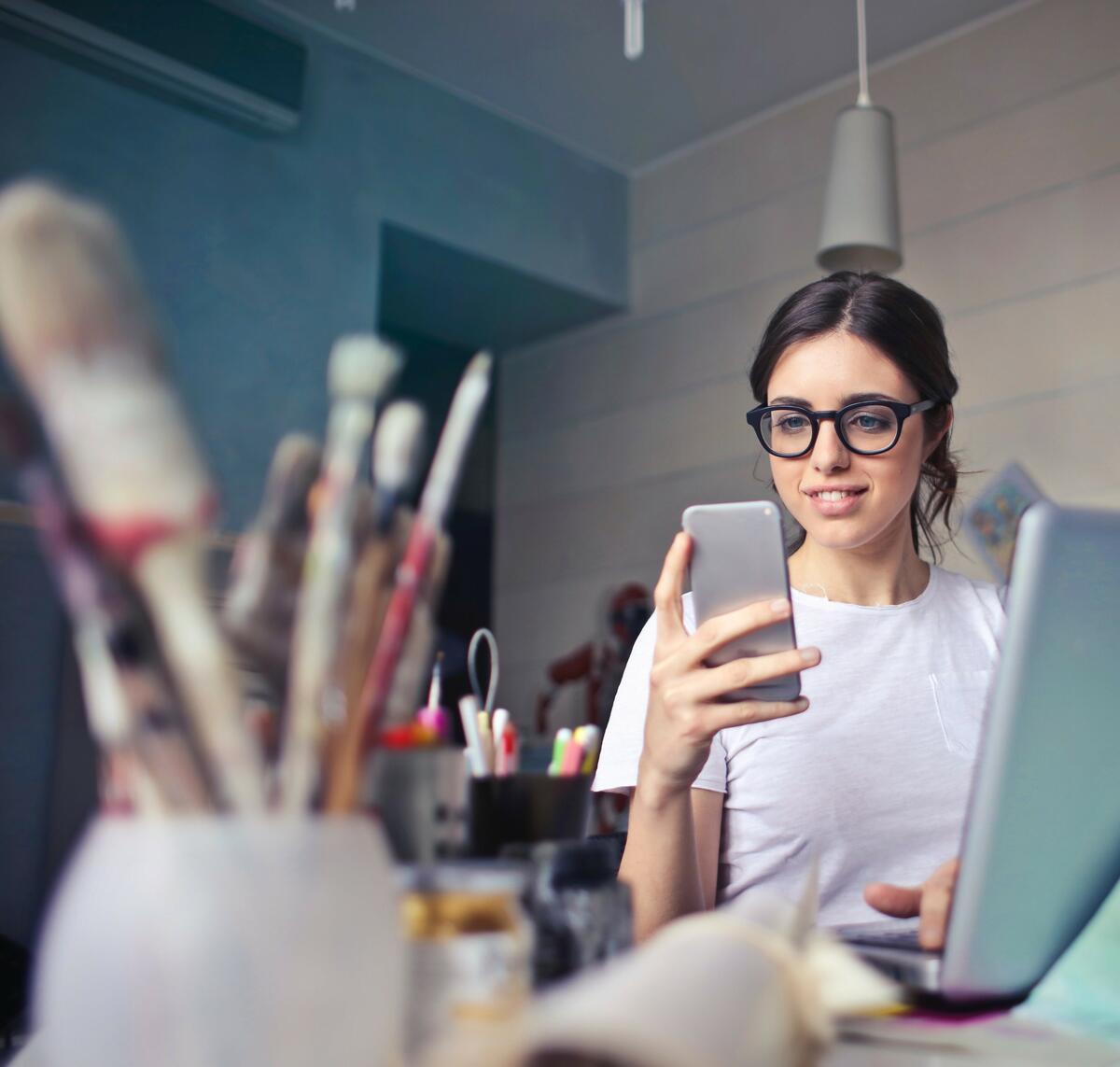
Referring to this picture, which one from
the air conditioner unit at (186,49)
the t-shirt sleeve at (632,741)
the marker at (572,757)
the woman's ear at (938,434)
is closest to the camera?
the marker at (572,757)

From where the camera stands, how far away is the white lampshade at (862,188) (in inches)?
97.9

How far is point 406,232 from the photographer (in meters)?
3.42

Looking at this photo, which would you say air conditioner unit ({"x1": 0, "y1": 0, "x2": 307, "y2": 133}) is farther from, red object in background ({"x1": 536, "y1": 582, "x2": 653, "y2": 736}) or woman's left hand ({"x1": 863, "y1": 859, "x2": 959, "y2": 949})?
woman's left hand ({"x1": 863, "y1": 859, "x2": 959, "y2": 949})

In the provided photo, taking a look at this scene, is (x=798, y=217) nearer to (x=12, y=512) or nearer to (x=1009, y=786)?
(x=12, y=512)

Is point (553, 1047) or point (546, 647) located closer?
point (553, 1047)

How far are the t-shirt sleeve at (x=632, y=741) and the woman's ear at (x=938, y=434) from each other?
41 centimetres

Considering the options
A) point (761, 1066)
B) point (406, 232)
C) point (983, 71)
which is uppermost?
point (983, 71)

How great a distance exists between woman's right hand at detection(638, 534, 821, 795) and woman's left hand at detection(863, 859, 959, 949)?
16 centimetres

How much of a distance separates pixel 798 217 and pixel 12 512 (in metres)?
2.91

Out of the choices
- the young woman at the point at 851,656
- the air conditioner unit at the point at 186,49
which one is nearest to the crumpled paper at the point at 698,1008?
the young woman at the point at 851,656

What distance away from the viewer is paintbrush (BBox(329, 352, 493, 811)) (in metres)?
0.43

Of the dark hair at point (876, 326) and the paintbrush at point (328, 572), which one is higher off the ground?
the dark hair at point (876, 326)

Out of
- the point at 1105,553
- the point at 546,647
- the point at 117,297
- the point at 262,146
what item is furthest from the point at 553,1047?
the point at 546,647

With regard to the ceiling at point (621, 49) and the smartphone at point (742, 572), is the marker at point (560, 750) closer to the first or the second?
the smartphone at point (742, 572)
